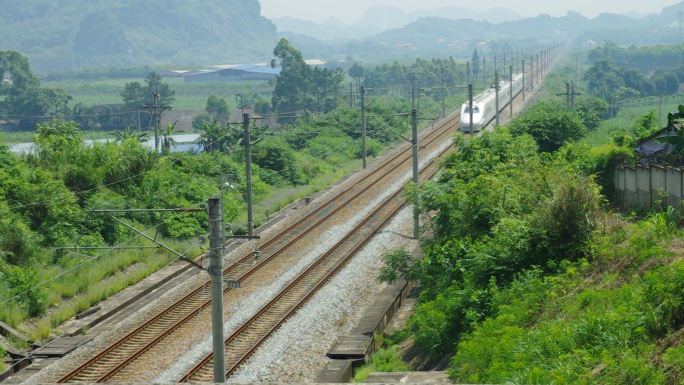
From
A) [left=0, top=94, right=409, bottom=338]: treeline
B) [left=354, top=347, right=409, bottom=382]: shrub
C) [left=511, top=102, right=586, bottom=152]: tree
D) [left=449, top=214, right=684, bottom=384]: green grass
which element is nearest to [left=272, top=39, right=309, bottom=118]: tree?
[left=0, top=94, right=409, bottom=338]: treeline

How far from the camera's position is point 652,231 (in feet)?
66.3

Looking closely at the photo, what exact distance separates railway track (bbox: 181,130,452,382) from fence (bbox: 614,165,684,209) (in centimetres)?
792

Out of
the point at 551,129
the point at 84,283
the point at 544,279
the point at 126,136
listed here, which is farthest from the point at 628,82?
the point at 544,279

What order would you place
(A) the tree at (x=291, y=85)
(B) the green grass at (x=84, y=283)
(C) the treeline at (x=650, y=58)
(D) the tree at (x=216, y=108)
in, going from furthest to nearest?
(C) the treeline at (x=650, y=58)
(D) the tree at (x=216, y=108)
(A) the tree at (x=291, y=85)
(B) the green grass at (x=84, y=283)

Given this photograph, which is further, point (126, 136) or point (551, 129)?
point (126, 136)

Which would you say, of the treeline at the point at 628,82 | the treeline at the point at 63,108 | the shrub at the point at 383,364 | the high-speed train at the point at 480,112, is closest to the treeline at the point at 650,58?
the treeline at the point at 628,82

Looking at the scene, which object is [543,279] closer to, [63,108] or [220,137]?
[220,137]

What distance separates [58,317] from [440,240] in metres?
9.36

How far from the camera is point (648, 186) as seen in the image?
2548cm

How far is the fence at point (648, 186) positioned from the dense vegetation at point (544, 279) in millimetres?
679

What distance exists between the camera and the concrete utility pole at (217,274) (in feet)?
58.7

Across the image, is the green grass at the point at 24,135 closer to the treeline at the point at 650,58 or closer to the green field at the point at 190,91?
the green field at the point at 190,91

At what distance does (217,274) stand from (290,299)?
874cm

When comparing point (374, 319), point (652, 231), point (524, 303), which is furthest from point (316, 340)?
point (652, 231)
